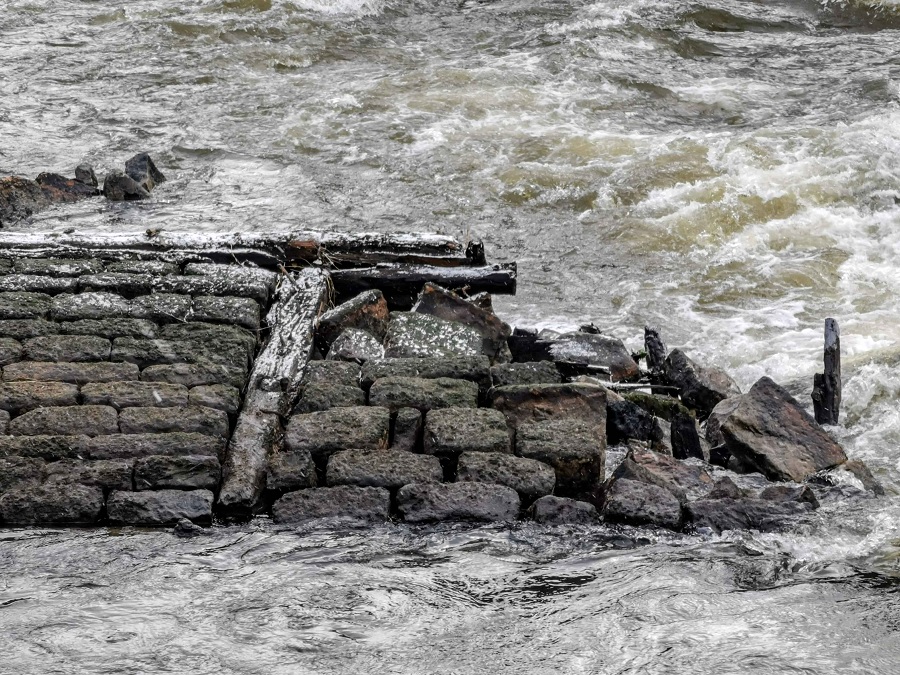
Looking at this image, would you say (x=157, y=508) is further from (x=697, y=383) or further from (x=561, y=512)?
(x=697, y=383)

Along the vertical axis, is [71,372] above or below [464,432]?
above

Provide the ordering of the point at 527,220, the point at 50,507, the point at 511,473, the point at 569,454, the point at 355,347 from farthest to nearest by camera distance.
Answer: the point at 527,220 → the point at 355,347 → the point at 569,454 → the point at 511,473 → the point at 50,507

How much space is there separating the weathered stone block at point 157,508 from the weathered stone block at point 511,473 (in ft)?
3.70

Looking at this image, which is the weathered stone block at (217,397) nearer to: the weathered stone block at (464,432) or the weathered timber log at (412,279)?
the weathered stone block at (464,432)

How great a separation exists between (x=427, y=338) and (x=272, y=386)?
1.01 meters

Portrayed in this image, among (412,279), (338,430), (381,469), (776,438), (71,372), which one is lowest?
(776,438)

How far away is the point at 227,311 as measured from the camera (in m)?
5.79

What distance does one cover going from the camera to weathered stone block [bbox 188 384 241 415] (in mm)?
5035

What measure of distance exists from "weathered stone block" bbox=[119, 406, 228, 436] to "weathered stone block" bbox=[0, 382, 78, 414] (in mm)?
349

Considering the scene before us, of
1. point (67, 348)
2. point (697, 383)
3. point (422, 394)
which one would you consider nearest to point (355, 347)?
point (422, 394)

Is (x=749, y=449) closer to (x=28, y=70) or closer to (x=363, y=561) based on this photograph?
(x=363, y=561)

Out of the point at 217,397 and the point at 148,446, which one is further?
the point at 217,397

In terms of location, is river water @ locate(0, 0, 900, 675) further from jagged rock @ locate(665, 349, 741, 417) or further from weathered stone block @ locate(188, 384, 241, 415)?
jagged rock @ locate(665, 349, 741, 417)

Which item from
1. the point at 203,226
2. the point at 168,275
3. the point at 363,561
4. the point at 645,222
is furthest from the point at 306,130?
the point at 363,561
